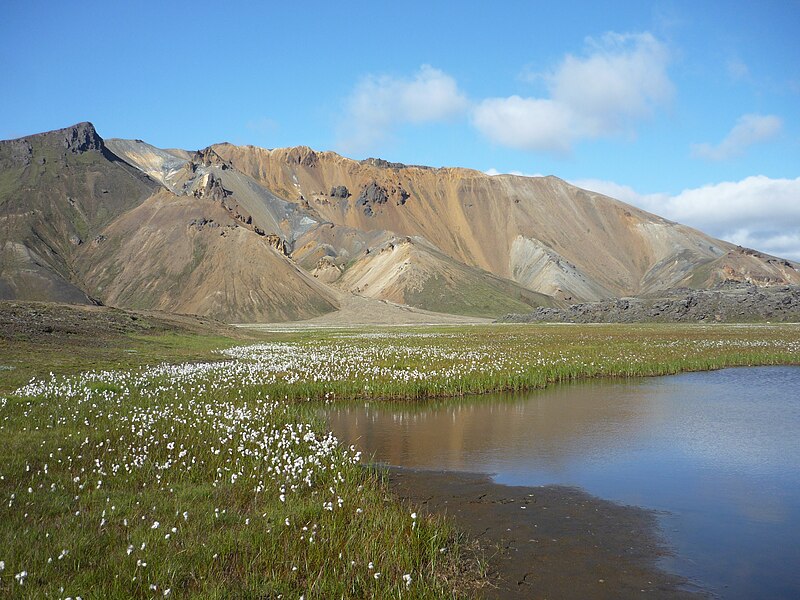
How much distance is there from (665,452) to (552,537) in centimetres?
780

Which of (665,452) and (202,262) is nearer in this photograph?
(665,452)

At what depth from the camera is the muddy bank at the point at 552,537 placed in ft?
28.8

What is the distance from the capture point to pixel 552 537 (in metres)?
10.6

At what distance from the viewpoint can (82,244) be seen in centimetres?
15788

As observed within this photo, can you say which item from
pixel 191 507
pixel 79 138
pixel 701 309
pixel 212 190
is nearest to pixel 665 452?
pixel 191 507

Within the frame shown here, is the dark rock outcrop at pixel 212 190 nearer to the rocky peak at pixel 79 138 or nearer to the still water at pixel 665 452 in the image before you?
the rocky peak at pixel 79 138

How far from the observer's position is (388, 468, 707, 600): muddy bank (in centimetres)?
877

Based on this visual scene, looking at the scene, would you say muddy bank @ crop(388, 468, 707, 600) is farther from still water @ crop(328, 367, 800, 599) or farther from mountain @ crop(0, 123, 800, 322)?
mountain @ crop(0, 123, 800, 322)

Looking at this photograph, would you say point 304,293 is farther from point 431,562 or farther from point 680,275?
point 431,562

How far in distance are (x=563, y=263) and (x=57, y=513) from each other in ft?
627

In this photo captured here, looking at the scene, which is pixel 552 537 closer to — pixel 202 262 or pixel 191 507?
pixel 191 507

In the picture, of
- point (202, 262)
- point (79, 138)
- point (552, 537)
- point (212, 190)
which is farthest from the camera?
point (79, 138)

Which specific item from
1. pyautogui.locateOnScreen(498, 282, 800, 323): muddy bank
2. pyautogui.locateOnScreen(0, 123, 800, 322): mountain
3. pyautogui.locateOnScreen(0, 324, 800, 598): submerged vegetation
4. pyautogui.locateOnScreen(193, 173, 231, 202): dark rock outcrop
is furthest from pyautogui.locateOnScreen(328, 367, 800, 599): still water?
pyautogui.locateOnScreen(193, 173, 231, 202): dark rock outcrop

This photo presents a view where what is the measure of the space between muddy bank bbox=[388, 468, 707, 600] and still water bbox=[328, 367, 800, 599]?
20.8 inches
